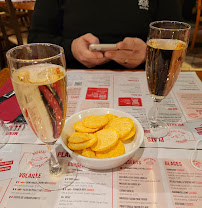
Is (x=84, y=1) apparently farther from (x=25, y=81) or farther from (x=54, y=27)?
(x=25, y=81)

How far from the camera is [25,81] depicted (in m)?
0.39

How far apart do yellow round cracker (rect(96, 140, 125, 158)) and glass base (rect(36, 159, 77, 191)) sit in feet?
0.26

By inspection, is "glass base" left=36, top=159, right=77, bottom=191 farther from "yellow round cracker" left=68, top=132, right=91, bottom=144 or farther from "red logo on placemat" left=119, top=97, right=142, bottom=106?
"red logo on placemat" left=119, top=97, right=142, bottom=106

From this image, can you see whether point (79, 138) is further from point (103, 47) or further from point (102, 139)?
point (103, 47)

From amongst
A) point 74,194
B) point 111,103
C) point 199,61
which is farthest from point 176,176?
point 199,61

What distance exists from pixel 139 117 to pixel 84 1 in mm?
789

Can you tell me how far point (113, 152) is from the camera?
19.2 inches

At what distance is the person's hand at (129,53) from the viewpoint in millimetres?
967

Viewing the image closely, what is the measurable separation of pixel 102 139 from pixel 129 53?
2.02 feet

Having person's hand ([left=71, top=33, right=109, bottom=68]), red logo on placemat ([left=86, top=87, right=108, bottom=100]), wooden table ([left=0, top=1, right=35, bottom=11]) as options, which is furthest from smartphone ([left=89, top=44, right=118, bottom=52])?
A: wooden table ([left=0, top=1, right=35, bottom=11])

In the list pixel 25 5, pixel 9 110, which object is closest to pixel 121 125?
pixel 9 110

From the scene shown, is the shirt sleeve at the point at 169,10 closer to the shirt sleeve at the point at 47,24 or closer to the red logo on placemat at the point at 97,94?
the shirt sleeve at the point at 47,24

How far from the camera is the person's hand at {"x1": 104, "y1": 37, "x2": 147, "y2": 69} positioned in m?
0.97

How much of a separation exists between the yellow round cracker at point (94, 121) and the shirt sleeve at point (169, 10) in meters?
0.90
